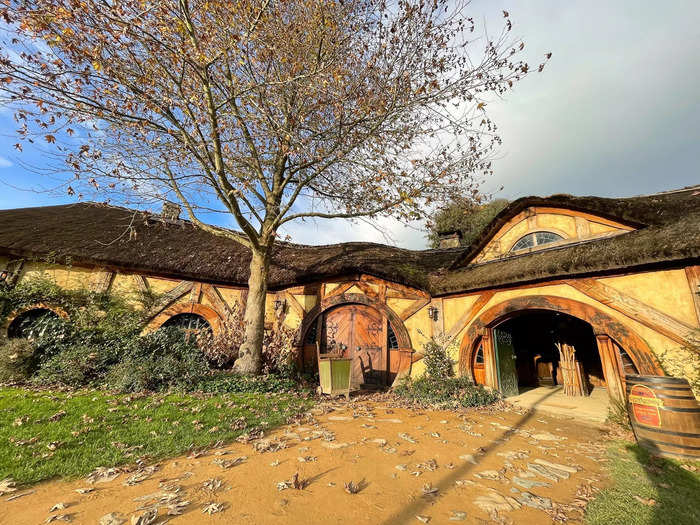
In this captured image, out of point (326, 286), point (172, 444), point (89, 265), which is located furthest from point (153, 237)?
point (172, 444)

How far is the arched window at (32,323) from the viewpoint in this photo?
835 cm

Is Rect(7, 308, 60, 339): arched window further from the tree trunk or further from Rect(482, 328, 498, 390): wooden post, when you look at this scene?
Rect(482, 328, 498, 390): wooden post

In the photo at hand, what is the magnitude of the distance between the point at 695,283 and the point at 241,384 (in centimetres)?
900

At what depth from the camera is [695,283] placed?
498 centimetres

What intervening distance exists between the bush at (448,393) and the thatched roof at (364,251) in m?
2.38

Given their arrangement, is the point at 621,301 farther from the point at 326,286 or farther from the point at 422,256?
the point at 326,286

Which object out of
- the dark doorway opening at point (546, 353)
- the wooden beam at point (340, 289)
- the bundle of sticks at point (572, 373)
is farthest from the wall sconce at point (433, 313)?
the bundle of sticks at point (572, 373)

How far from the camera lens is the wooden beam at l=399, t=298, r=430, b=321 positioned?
8.83 m

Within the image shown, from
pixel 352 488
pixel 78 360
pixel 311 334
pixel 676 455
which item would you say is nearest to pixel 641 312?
pixel 676 455

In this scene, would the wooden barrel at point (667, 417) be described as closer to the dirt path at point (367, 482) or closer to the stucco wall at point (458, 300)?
the dirt path at point (367, 482)

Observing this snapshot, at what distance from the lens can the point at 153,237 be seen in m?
11.1

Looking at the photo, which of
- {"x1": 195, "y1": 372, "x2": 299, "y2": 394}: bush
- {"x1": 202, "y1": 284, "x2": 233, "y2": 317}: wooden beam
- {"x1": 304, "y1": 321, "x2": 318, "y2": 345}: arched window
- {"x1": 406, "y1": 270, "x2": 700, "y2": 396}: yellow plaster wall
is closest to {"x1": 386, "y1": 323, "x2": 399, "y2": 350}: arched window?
{"x1": 304, "y1": 321, "x2": 318, "y2": 345}: arched window

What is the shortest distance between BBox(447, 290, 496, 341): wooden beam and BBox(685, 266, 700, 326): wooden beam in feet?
11.0

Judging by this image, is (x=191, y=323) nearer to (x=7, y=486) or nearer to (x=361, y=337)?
(x=361, y=337)
